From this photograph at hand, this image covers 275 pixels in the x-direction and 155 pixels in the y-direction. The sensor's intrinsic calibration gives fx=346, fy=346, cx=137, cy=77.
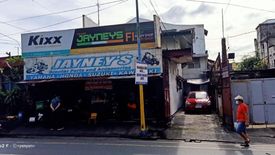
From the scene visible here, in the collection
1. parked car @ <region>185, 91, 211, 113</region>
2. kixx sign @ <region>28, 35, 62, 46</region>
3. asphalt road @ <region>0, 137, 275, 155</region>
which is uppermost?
kixx sign @ <region>28, 35, 62, 46</region>

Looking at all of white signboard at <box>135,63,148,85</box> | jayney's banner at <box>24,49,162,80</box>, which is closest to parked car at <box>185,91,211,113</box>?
jayney's banner at <box>24,49,162,80</box>

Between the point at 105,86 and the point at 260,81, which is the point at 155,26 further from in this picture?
the point at 260,81

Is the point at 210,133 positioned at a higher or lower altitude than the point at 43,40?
lower

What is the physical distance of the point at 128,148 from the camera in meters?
12.0

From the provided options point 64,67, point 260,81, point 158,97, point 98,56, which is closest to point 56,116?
point 64,67

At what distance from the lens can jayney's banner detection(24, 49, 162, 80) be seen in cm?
1744

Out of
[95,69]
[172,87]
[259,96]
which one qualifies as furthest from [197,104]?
[95,69]

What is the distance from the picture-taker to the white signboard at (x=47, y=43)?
731 inches

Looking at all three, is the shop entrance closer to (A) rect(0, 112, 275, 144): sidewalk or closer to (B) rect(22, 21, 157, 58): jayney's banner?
(A) rect(0, 112, 275, 144): sidewalk

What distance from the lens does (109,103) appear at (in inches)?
746

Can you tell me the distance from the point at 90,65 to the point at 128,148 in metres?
7.15

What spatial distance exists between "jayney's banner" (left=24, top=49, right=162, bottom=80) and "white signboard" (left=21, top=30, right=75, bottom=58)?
0.32 meters

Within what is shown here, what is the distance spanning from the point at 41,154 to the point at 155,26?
29.6ft

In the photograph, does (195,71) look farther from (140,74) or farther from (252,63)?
(140,74)
